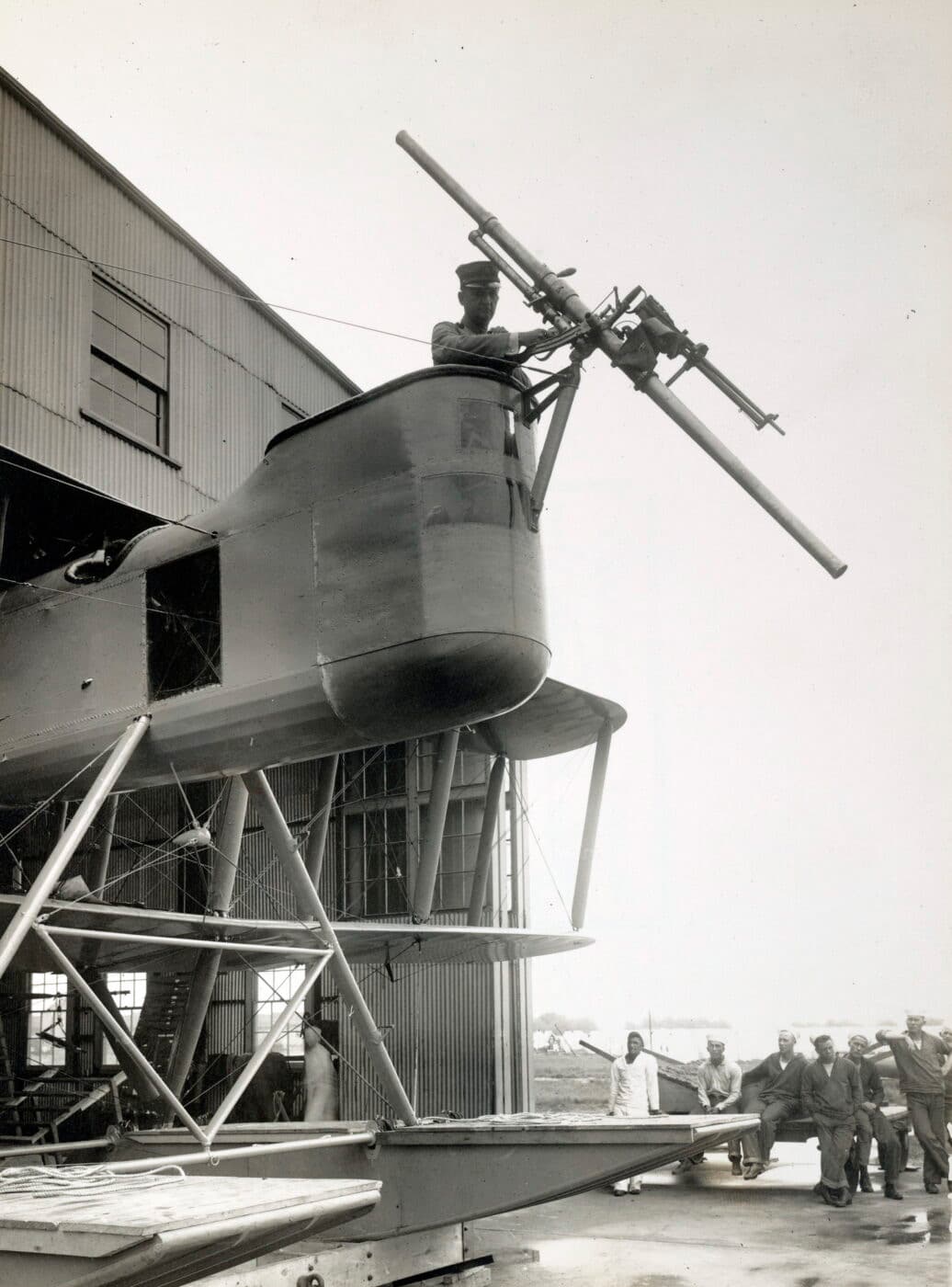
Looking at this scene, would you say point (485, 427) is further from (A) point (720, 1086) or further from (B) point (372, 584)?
(A) point (720, 1086)

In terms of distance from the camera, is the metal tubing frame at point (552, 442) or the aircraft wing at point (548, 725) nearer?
the metal tubing frame at point (552, 442)

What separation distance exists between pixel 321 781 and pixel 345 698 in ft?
14.8

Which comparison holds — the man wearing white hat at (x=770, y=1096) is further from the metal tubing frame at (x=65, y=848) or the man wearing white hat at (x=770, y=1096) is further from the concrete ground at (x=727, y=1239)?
the metal tubing frame at (x=65, y=848)

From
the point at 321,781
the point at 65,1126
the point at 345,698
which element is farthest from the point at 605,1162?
the point at 65,1126

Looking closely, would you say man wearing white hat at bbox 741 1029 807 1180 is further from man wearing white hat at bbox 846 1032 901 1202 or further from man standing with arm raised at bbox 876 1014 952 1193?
man standing with arm raised at bbox 876 1014 952 1193

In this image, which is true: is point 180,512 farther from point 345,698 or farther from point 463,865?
point 345,698

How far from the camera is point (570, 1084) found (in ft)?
111

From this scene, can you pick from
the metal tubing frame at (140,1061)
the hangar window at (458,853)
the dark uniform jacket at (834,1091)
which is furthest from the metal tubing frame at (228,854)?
the dark uniform jacket at (834,1091)

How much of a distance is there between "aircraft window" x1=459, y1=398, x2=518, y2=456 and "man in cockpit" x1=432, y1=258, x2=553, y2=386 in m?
0.27

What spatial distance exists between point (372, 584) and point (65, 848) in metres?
2.13

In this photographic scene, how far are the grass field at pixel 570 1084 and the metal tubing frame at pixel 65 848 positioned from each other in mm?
13495

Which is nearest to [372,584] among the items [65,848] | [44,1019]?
[65,848]

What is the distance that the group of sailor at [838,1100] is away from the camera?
11.8 metres

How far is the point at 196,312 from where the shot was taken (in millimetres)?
Answer: 14359
